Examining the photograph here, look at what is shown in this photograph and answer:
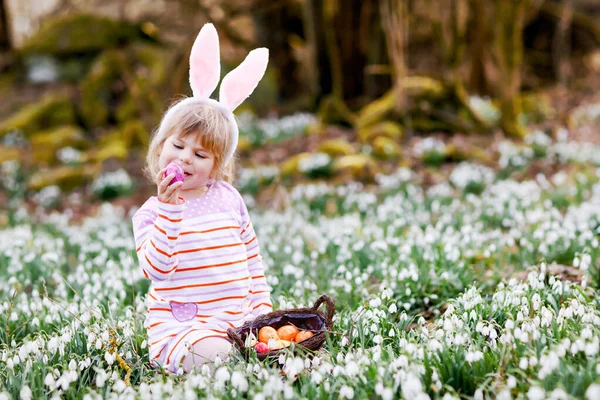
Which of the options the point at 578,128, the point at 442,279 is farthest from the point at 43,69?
the point at 442,279

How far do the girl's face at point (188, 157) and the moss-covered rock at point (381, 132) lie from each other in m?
6.42

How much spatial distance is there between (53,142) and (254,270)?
857 cm

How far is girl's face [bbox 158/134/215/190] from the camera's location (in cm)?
269

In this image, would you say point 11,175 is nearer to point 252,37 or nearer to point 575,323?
point 252,37

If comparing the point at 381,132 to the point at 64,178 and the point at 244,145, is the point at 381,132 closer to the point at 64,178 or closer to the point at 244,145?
the point at 244,145

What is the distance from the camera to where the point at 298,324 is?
2.86 meters

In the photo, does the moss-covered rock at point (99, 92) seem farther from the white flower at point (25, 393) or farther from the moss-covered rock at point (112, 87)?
the white flower at point (25, 393)

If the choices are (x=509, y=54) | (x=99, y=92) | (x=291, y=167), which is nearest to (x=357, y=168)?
(x=291, y=167)

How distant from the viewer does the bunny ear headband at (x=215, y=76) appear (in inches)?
108

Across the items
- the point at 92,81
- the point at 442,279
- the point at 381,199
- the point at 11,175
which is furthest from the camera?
the point at 92,81

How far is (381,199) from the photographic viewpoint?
699 centimetres

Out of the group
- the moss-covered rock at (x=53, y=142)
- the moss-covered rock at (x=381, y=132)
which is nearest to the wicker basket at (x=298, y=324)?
the moss-covered rock at (x=381, y=132)

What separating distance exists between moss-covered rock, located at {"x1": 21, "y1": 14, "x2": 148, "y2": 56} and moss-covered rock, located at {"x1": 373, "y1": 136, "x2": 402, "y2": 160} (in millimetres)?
7109

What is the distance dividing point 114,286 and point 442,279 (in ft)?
6.34
